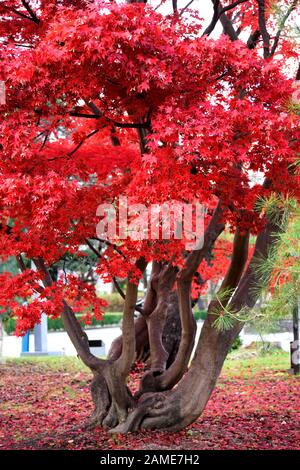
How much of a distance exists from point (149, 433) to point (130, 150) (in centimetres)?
287

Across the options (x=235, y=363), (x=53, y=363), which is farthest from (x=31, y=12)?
(x=235, y=363)

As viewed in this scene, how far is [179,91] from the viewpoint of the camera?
5.79 metres

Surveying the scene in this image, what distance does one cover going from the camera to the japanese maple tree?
214 inches

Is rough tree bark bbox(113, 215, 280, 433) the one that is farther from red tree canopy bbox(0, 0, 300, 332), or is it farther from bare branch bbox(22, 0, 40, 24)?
bare branch bbox(22, 0, 40, 24)

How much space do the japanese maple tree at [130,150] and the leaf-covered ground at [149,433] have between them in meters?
0.35

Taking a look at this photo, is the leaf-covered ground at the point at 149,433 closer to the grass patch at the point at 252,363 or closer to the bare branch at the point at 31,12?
the grass patch at the point at 252,363

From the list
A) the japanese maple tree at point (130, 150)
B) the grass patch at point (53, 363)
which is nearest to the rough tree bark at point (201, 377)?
the japanese maple tree at point (130, 150)

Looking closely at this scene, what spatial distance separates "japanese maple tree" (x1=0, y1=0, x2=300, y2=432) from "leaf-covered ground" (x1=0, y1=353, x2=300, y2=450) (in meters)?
0.35

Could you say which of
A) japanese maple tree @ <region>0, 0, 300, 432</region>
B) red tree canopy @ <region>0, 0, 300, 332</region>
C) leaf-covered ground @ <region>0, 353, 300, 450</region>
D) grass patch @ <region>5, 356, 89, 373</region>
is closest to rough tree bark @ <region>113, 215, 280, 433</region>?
japanese maple tree @ <region>0, 0, 300, 432</region>

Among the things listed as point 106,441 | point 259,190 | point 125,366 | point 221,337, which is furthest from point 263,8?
point 106,441

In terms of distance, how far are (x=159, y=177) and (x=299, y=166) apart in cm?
123

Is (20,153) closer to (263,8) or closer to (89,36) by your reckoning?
(89,36)

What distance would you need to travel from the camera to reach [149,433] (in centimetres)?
689

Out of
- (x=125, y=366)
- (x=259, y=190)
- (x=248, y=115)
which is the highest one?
(x=248, y=115)
